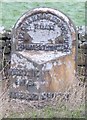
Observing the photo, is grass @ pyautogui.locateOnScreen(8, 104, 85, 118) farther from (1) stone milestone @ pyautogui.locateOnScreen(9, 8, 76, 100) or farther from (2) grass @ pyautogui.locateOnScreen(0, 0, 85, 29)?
(2) grass @ pyautogui.locateOnScreen(0, 0, 85, 29)

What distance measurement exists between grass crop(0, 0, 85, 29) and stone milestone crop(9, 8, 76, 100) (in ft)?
7.47

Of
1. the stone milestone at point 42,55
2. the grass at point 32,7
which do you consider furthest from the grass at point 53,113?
the grass at point 32,7

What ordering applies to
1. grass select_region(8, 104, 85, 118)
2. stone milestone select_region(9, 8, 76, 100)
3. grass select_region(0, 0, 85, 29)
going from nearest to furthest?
grass select_region(8, 104, 85, 118) < stone milestone select_region(9, 8, 76, 100) < grass select_region(0, 0, 85, 29)

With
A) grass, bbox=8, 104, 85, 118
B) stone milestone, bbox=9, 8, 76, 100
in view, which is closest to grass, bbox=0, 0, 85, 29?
stone milestone, bbox=9, 8, 76, 100

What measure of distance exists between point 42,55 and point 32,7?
9.83 feet

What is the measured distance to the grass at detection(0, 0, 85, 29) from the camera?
1010cm

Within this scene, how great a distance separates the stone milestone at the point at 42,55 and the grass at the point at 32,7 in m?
2.28

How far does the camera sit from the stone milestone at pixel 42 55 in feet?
24.7

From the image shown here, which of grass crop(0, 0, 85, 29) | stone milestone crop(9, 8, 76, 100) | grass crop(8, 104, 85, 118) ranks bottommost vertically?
grass crop(8, 104, 85, 118)

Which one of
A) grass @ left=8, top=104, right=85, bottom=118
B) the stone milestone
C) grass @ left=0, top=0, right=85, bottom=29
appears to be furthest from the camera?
grass @ left=0, top=0, right=85, bottom=29

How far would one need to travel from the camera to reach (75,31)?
7.60 meters

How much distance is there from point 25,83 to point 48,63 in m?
0.44

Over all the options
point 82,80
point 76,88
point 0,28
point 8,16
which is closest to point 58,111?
point 76,88

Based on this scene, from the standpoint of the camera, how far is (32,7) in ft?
34.2
